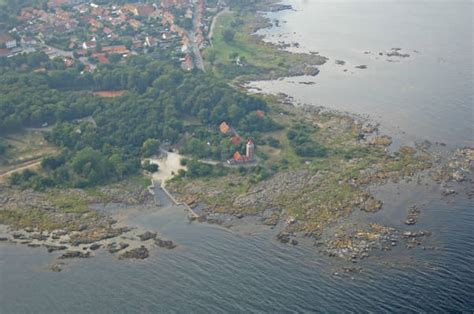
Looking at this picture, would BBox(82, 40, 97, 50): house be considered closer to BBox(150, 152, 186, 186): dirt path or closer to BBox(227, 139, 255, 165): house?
BBox(150, 152, 186, 186): dirt path

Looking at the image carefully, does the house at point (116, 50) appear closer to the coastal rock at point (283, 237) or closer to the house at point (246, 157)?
the house at point (246, 157)

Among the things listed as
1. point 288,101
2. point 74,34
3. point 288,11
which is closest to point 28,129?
point 288,101

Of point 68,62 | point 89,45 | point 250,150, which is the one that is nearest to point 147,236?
point 250,150

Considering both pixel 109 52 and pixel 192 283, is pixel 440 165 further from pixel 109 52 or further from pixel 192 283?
pixel 109 52

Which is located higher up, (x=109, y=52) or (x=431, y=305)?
(x=109, y=52)

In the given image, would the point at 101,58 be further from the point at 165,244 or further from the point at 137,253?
the point at 137,253
